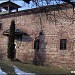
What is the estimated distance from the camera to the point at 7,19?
27.3 m

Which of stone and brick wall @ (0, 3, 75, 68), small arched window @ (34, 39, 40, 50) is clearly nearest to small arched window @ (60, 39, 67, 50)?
stone and brick wall @ (0, 3, 75, 68)

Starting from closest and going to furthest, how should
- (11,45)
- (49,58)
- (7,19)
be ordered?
(49,58), (11,45), (7,19)

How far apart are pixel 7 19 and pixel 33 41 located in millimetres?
4291

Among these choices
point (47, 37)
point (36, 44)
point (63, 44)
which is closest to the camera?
point (63, 44)

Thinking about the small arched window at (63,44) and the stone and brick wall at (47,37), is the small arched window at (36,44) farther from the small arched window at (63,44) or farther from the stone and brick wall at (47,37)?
the small arched window at (63,44)

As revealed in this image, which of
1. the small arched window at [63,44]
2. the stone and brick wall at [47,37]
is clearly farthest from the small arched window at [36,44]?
the small arched window at [63,44]

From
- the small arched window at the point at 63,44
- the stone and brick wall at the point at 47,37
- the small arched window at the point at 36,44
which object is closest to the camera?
the stone and brick wall at the point at 47,37

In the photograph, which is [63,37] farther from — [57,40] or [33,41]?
[33,41]

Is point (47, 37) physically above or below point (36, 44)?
above

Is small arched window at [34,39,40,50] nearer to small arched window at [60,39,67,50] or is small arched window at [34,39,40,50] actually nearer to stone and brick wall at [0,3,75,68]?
stone and brick wall at [0,3,75,68]

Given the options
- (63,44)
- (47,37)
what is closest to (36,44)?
(47,37)

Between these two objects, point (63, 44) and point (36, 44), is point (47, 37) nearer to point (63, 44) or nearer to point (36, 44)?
point (36, 44)

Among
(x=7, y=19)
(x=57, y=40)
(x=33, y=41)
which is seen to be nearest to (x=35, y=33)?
(x=33, y=41)

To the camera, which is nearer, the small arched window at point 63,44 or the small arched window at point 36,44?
the small arched window at point 63,44
